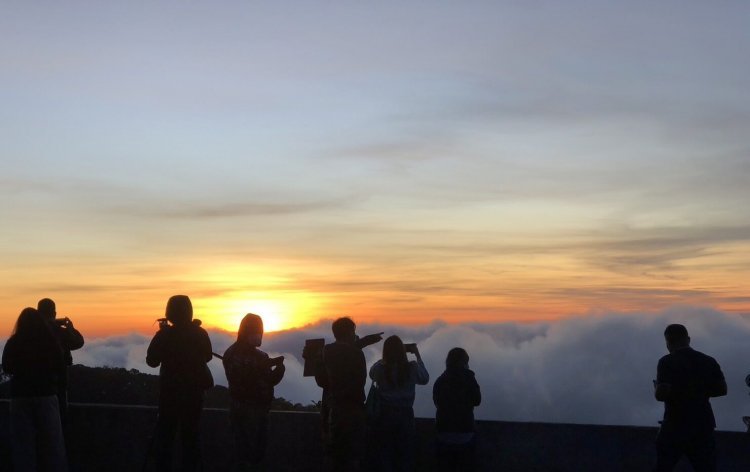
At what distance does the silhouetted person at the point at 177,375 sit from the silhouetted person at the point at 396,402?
2.08 metres

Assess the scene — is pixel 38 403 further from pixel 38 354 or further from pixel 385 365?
pixel 385 365

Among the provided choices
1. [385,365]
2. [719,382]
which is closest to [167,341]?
[385,365]

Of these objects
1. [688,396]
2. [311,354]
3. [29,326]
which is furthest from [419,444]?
[29,326]

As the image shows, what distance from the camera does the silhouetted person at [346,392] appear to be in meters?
10.6

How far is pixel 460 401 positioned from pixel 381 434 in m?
0.97

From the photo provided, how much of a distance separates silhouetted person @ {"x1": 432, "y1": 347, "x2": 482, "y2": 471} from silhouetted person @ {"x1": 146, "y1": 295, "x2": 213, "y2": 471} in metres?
2.69

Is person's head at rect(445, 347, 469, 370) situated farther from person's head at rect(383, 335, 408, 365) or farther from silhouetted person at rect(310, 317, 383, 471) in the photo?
silhouetted person at rect(310, 317, 383, 471)

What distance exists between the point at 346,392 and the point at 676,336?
3542 mm

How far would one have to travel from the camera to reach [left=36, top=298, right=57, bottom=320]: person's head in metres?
10.6

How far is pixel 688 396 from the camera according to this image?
9508mm

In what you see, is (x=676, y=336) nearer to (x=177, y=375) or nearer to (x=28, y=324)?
(x=177, y=375)

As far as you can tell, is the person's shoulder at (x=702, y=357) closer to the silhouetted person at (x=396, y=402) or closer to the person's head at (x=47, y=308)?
the silhouetted person at (x=396, y=402)

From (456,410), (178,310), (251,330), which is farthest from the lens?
(456,410)

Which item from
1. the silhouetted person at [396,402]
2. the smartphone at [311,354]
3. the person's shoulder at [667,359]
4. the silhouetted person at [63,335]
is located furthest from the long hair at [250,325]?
the person's shoulder at [667,359]
